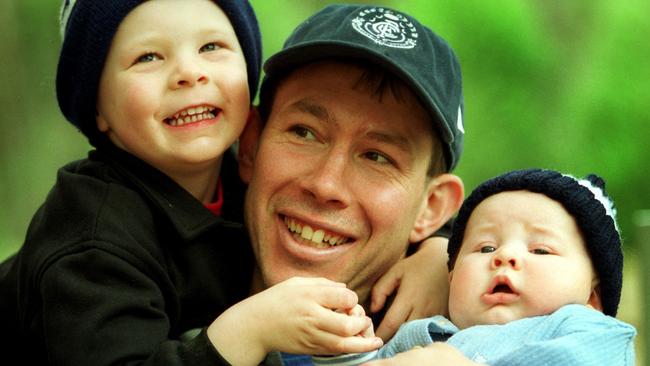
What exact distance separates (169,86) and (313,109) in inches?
10.3

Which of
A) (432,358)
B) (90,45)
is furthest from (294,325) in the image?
(90,45)

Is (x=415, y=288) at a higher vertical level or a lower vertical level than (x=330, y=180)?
lower

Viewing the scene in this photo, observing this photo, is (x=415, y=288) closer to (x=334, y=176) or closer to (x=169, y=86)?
(x=334, y=176)

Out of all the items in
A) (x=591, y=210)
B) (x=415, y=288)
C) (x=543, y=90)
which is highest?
(x=591, y=210)

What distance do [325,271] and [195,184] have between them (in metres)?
0.29

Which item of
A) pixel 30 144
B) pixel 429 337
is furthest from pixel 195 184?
pixel 30 144

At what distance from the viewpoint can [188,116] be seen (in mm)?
1648

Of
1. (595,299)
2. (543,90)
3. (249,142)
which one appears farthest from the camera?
(543,90)

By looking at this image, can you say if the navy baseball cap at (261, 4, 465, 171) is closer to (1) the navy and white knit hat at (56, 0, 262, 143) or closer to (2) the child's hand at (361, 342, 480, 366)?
(1) the navy and white knit hat at (56, 0, 262, 143)

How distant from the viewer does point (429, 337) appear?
1.44m

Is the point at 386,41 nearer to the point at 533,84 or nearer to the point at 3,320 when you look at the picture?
the point at 3,320

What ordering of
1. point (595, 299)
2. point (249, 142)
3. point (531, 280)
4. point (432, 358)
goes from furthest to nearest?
point (249, 142), point (595, 299), point (531, 280), point (432, 358)

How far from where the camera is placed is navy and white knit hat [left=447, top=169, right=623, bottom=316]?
1482 millimetres

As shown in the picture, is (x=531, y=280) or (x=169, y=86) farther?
(x=169, y=86)
